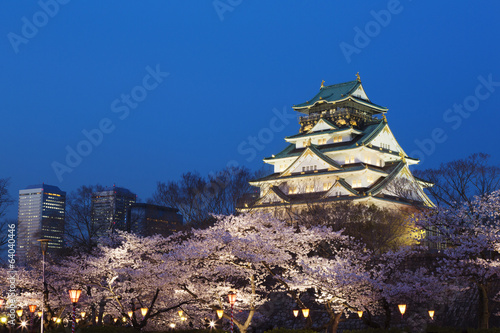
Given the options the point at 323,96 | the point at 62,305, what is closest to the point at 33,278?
the point at 62,305

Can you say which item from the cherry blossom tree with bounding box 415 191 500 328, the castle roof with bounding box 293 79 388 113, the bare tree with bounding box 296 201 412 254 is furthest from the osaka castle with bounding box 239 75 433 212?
the cherry blossom tree with bounding box 415 191 500 328

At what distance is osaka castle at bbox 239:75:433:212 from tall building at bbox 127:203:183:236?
8494mm

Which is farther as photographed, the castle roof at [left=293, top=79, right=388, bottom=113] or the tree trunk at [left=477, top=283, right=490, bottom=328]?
the castle roof at [left=293, top=79, right=388, bottom=113]

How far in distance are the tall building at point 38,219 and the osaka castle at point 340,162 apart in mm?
21146

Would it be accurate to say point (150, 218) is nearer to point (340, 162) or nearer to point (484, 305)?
point (340, 162)

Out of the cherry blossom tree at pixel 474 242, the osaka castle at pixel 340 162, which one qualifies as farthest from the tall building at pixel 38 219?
the cherry blossom tree at pixel 474 242

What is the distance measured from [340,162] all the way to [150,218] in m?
20.5

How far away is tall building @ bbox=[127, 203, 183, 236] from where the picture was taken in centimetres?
6139

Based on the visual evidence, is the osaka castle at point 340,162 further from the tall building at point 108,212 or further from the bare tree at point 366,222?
the tall building at point 108,212

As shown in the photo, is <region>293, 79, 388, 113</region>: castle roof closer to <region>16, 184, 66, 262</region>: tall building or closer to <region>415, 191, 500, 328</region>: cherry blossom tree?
<region>16, 184, 66, 262</region>: tall building

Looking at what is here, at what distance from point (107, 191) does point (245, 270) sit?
4530 centimetres

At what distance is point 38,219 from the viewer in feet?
255

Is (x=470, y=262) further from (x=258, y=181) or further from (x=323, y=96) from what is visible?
(x=323, y=96)

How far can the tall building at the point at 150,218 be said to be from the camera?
6139cm
